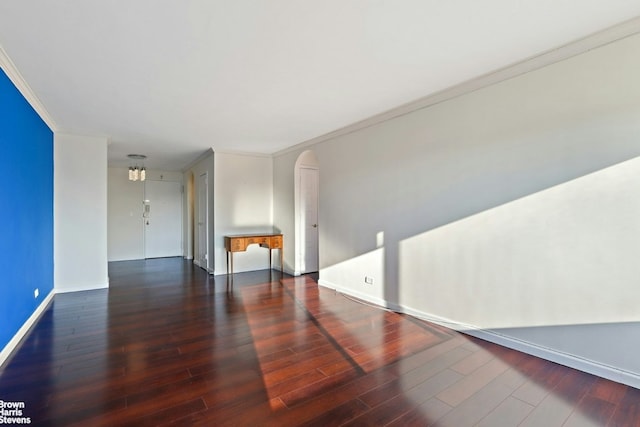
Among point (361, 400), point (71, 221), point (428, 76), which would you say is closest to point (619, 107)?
point (428, 76)

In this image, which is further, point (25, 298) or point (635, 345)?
point (25, 298)

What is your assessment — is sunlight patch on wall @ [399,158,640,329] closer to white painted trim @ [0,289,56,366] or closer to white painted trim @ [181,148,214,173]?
white painted trim @ [0,289,56,366]

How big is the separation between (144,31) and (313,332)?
9.44 ft

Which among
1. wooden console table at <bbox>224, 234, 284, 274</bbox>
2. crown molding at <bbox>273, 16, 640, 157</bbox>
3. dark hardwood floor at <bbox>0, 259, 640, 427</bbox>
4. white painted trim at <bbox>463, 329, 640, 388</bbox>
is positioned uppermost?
crown molding at <bbox>273, 16, 640, 157</bbox>

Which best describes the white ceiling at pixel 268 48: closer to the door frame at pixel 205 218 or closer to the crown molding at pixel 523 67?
the crown molding at pixel 523 67

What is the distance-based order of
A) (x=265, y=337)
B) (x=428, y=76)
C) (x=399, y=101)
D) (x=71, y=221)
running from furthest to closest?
1. (x=71, y=221)
2. (x=399, y=101)
3. (x=265, y=337)
4. (x=428, y=76)

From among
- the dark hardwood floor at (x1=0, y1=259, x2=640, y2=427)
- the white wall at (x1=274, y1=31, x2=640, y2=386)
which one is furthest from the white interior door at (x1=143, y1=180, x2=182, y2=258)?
the white wall at (x1=274, y1=31, x2=640, y2=386)

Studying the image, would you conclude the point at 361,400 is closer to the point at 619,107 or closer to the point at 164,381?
the point at 164,381

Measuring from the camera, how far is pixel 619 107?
7.09 feet

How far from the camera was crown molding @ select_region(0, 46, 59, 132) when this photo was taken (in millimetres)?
2434

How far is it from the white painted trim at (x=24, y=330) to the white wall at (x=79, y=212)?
0.53 meters

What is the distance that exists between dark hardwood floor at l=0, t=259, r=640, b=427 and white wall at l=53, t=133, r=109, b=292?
3.59ft

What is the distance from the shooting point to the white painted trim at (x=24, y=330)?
8.35 feet

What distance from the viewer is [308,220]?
19.7 ft
